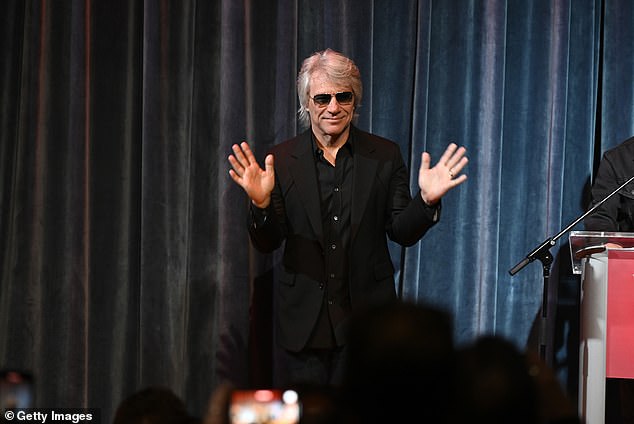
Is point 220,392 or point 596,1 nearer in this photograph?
point 220,392

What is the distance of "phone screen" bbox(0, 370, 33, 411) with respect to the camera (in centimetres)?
154

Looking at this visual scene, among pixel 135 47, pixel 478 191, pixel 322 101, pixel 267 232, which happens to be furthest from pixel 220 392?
pixel 135 47

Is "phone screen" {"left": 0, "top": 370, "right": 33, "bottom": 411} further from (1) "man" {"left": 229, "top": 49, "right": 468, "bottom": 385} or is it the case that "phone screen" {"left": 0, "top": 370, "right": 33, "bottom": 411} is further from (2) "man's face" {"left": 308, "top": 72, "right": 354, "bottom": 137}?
(2) "man's face" {"left": 308, "top": 72, "right": 354, "bottom": 137}

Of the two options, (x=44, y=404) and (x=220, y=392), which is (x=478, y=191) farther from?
→ (x=220, y=392)

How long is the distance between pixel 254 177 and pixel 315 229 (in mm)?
313

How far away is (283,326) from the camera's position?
3100 millimetres

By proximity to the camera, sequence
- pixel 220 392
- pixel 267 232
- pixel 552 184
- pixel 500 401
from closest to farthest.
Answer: pixel 500 401 → pixel 220 392 → pixel 267 232 → pixel 552 184

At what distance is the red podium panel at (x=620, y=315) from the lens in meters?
2.80

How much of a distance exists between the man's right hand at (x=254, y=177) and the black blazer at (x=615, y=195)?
1400 millimetres

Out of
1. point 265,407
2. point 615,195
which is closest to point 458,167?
point 615,195

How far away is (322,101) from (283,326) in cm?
82

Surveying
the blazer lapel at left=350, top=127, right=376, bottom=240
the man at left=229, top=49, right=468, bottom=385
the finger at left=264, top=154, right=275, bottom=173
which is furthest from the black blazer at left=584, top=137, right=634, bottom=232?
the finger at left=264, top=154, right=275, bottom=173

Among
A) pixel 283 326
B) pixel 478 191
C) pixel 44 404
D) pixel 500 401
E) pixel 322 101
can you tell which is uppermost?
pixel 322 101

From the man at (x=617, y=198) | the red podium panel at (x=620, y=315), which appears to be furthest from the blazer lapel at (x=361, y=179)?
the man at (x=617, y=198)
